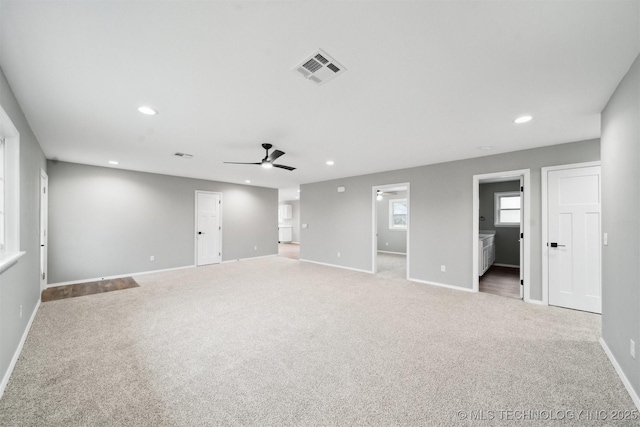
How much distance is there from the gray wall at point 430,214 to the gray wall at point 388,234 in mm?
2882

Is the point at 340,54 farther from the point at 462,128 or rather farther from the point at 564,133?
the point at 564,133

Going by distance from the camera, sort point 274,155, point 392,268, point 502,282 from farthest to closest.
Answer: point 392,268 < point 502,282 < point 274,155

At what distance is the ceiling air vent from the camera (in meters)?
1.79

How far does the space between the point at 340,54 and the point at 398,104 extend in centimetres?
101

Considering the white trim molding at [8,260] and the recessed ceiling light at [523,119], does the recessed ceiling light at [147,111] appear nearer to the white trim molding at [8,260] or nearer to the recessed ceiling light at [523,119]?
the white trim molding at [8,260]

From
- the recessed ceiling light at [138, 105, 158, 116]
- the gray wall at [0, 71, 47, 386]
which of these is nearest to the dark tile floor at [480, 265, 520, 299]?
the recessed ceiling light at [138, 105, 158, 116]

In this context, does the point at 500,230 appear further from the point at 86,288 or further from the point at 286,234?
the point at 86,288

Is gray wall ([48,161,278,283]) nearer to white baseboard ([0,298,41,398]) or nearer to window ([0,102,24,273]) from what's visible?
white baseboard ([0,298,41,398])

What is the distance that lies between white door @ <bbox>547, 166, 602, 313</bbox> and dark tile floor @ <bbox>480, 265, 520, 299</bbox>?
2.36 ft

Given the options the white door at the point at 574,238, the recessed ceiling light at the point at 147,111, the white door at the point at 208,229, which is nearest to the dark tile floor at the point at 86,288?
the white door at the point at 208,229

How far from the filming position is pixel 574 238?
3688mm

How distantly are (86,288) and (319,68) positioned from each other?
19.1ft

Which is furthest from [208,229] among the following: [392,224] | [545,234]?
[545,234]

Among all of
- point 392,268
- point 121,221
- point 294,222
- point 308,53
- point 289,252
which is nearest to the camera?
point 308,53
